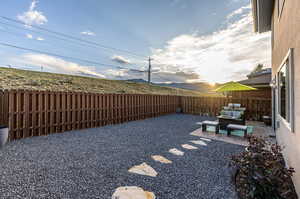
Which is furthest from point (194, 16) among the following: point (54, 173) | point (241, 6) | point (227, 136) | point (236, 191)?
point (54, 173)

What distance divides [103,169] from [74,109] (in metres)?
4.00

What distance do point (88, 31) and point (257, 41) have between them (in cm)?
1153

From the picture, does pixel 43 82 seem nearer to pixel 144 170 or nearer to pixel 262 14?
Result: pixel 144 170

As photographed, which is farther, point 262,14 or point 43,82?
point 43,82

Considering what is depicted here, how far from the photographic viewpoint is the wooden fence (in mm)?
4496

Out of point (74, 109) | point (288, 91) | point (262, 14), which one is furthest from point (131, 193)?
point (262, 14)

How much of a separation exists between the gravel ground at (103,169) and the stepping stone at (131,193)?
95 millimetres

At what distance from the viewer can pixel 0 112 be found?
4281 mm

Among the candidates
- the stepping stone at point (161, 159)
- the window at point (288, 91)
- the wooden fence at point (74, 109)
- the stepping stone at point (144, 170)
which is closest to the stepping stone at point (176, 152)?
the stepping stone at point (161, 159)

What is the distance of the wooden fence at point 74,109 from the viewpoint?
177 inches

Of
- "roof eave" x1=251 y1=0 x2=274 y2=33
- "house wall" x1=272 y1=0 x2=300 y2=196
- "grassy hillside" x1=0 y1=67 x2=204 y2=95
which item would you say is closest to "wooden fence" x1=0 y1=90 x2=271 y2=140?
"roof eave" x1=251 y1=0 x2=274 y2=33

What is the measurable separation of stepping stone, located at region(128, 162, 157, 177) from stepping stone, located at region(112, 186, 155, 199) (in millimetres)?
466

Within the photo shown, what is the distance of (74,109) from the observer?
19.3 feet

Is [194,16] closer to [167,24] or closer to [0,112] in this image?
[167,24]
